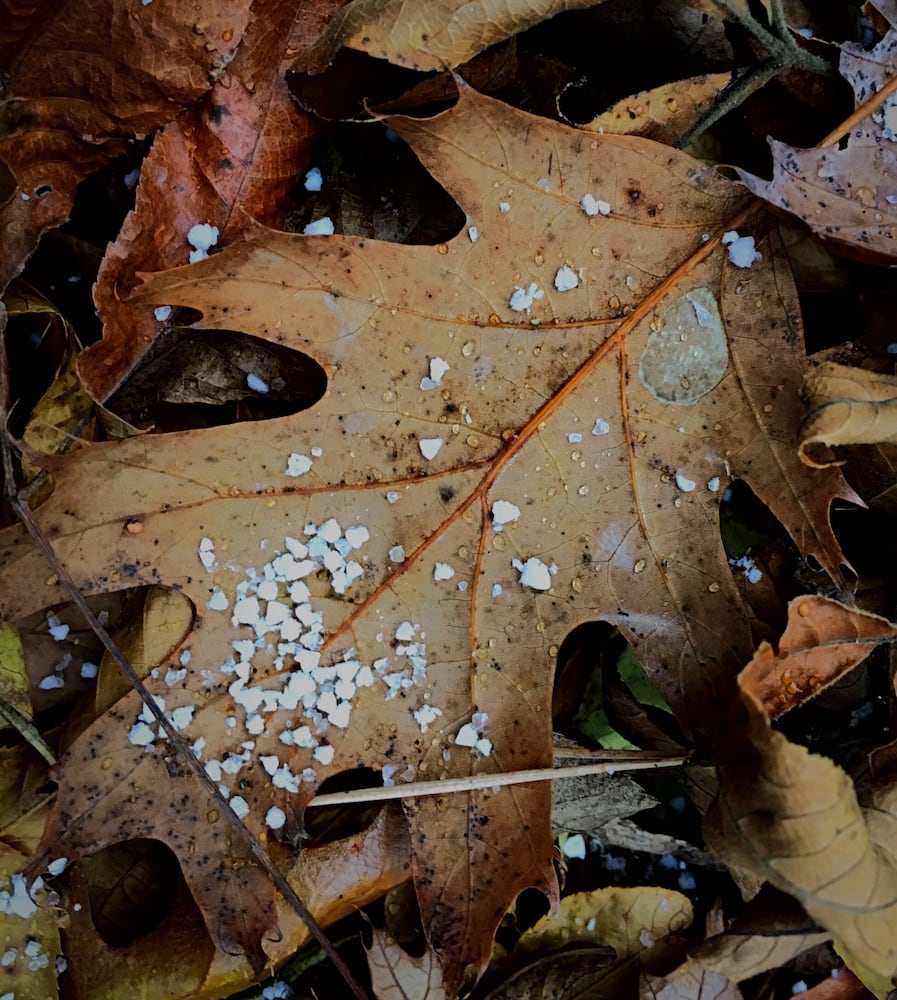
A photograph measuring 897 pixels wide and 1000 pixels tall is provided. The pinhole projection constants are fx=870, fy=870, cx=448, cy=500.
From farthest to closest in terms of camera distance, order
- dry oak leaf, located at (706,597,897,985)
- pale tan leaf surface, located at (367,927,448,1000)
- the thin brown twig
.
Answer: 1. pale tan leaf surface, located at (367,927,448,1000)
2. the thin brown twig
3. dry oak leaf, located at (706,597,897,985)

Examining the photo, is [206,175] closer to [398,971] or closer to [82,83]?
[82,83]

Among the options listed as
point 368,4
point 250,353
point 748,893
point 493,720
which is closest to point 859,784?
point 748,893

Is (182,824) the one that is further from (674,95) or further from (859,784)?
(674,95)

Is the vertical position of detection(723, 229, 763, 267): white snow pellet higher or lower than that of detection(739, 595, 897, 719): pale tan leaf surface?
higher

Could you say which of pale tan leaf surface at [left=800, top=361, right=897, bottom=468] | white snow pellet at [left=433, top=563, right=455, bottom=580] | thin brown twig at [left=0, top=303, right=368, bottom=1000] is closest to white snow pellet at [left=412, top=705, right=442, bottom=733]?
white snow pellet at [left=433, top=563, right=455, bottom=580]

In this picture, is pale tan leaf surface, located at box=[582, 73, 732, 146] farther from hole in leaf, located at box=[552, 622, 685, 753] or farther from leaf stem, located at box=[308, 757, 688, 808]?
leaf stem, located at box=[308, 757, 688, 808]

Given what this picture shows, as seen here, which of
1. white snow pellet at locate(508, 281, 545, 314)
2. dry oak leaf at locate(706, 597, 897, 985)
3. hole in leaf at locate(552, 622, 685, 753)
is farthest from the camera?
hole in leaf at locate(552, 622, 685, 753)

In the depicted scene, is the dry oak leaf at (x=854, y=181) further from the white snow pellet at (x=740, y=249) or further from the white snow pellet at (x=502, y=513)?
the white snow pellet at (x=502, y=513)

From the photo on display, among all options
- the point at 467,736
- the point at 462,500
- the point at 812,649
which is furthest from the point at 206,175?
the point at 812,649

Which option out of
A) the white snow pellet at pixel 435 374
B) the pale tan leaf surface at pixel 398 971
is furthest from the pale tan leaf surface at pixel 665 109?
the pale tan leaf surface at pixel 398 971
